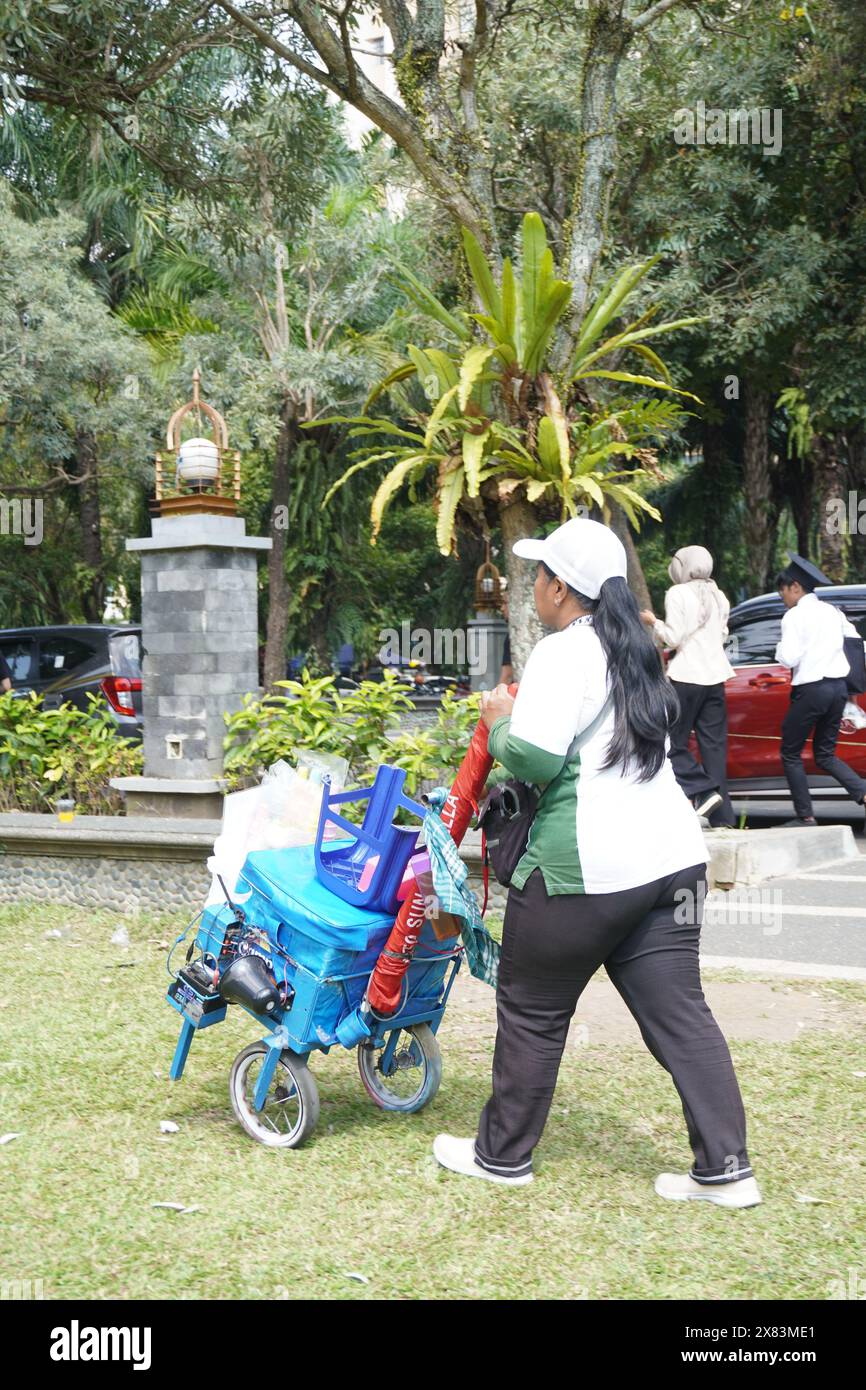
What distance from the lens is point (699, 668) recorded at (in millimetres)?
8773

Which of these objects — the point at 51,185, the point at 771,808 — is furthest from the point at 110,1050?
the point at 51,185

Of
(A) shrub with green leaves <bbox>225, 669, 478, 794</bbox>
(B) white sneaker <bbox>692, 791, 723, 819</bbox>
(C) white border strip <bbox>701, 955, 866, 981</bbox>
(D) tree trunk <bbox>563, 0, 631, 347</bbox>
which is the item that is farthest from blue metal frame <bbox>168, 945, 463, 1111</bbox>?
(D) tree trunk <bbox>563, 0, 631, 347</bbox>

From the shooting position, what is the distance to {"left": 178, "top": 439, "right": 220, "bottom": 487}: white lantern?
8719 millimetres

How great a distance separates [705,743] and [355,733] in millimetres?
2339

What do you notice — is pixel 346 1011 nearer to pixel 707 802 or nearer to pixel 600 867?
pixel 600 867

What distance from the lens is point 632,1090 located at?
15.9 feet

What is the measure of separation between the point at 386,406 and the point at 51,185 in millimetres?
7480

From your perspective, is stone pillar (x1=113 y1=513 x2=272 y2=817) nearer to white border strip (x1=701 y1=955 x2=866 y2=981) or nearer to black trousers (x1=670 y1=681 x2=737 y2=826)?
black trousers (x1=670 y1=681 x2=737 y2=826)

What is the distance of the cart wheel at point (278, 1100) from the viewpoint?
4.24 m

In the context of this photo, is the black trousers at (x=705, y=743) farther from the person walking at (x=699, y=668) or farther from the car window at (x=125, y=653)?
the car window at (x=125, y=653)

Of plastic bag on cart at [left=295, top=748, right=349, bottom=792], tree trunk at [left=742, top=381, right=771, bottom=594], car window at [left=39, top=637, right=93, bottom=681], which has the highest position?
tree trunk at [left=742, top=381, right=771, bottom=594]

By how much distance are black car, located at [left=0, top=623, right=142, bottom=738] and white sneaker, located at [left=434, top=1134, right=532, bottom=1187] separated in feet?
26.8

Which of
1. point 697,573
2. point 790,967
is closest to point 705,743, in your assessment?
point 697,573
